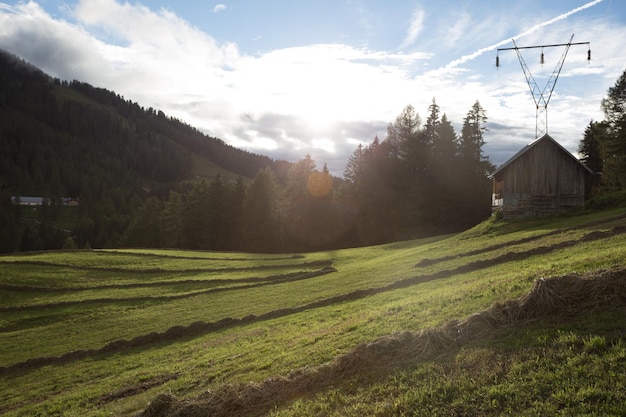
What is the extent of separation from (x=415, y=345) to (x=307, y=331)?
9.24 m

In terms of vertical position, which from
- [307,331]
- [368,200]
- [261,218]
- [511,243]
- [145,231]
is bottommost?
[145,231]

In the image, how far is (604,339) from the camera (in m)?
8.88

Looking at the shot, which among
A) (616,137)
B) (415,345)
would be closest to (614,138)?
(616,137)

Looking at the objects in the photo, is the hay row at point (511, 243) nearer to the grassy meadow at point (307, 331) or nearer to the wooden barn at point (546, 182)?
the grassy meadow at point (307, 331)

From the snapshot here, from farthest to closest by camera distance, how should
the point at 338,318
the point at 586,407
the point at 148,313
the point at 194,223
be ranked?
1. the point at 194,223
2. the point at 148,313
3. the point at 338,318
4. the point at 586,407

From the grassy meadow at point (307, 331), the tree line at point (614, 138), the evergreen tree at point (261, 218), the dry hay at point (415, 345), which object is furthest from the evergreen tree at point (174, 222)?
the dry hay at point (415, 345)

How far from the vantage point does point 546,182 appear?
4831 cm

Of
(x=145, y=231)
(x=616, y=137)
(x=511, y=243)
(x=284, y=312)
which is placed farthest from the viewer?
(x=145, y=231)

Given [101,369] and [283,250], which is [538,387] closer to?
[101,369]

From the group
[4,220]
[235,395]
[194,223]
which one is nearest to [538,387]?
[235,395]

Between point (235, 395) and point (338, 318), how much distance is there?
10.4 m

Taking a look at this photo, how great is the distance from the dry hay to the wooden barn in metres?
40.7

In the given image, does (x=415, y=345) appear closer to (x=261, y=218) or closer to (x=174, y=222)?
(x=261, y=218)

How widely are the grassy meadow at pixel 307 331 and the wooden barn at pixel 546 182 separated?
178 inches
